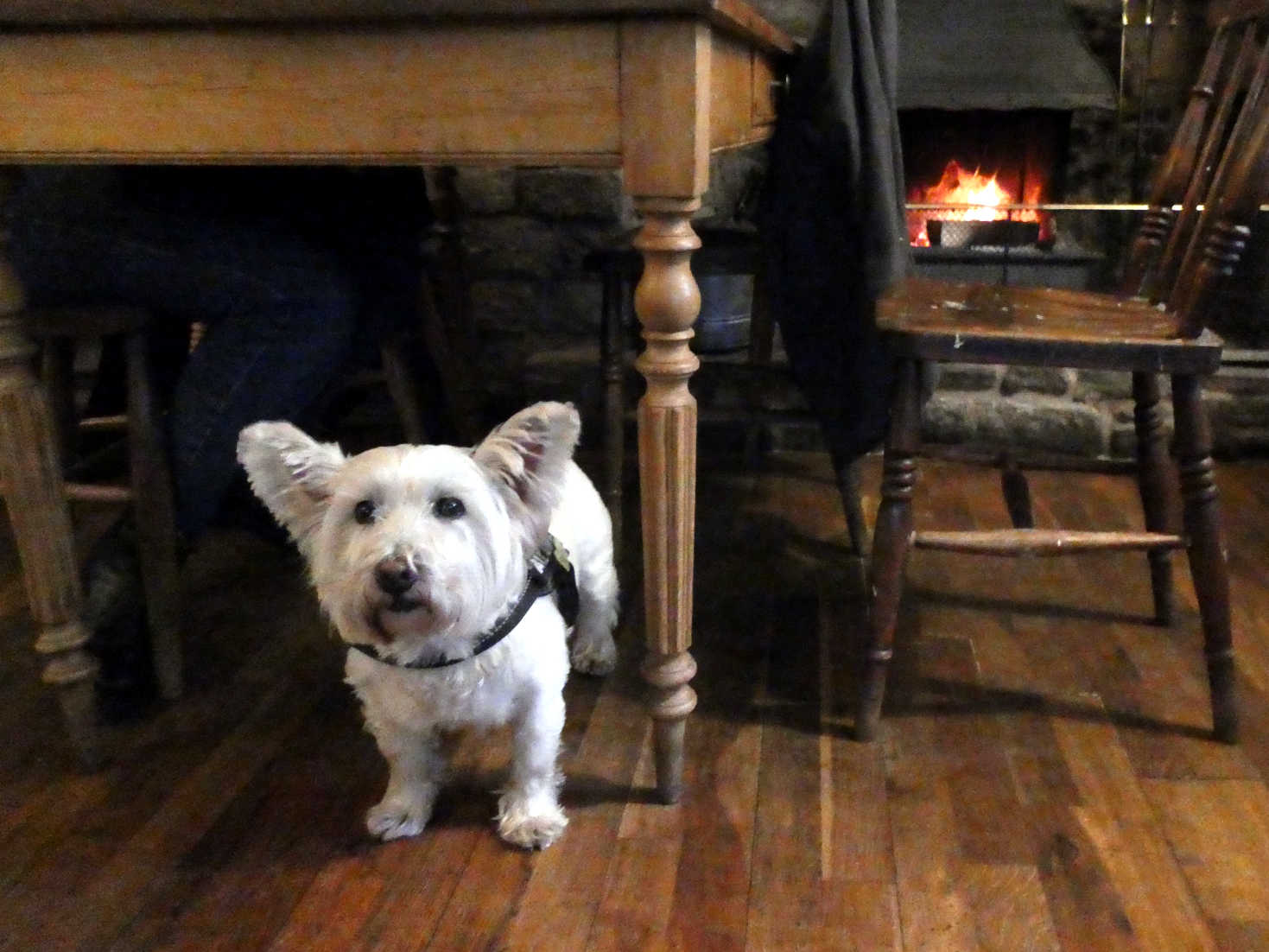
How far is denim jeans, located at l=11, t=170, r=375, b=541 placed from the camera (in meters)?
1.35

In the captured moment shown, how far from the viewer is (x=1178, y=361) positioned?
1.24 m

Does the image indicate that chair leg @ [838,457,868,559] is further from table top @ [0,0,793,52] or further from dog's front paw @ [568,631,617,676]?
table top @ [0,0,793,52]

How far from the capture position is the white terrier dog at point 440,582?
102 centimetres

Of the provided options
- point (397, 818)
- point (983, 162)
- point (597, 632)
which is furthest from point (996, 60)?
point (397, 818)

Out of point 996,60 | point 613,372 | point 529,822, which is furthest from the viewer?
point 996,60

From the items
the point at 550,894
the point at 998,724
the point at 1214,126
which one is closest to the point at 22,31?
the point at 550,894

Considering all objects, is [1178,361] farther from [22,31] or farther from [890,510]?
[22,31]

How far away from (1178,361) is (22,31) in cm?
129

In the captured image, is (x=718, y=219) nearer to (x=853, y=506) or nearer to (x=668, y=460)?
(x=853, y=506)

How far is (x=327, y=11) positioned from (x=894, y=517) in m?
0.84

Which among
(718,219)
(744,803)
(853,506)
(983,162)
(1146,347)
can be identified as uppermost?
(983,162)

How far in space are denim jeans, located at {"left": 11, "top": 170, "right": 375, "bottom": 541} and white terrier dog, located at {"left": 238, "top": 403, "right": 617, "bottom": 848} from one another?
0.35 metres

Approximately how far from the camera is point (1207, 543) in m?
1.31

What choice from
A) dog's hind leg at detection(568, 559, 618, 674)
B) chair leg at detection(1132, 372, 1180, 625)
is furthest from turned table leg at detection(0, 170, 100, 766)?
chair leg at detection(1132, 372, 1180, 625)
